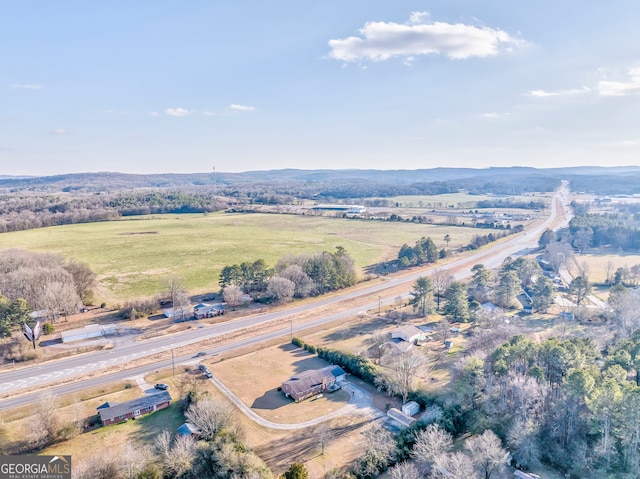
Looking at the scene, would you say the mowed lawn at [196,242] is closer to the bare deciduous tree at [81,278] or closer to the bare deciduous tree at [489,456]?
the bare deciduous tree at [81,278]

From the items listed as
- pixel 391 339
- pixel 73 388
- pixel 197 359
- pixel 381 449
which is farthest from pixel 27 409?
pixel 391 339

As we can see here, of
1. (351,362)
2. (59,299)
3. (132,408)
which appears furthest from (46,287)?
(351,362)

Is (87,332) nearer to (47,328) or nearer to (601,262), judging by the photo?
(47,328)

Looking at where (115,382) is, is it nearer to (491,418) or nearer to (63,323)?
(63,323)

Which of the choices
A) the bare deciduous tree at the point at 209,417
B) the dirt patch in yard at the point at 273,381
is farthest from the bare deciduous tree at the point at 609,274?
the bare deciduous tree at the point at 209,417

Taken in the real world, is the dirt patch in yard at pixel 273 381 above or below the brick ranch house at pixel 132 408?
below

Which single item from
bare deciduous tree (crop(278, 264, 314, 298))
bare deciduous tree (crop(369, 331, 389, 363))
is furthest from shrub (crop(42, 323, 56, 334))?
bare deciduous tree (crop(369, 331, 389, 363))
